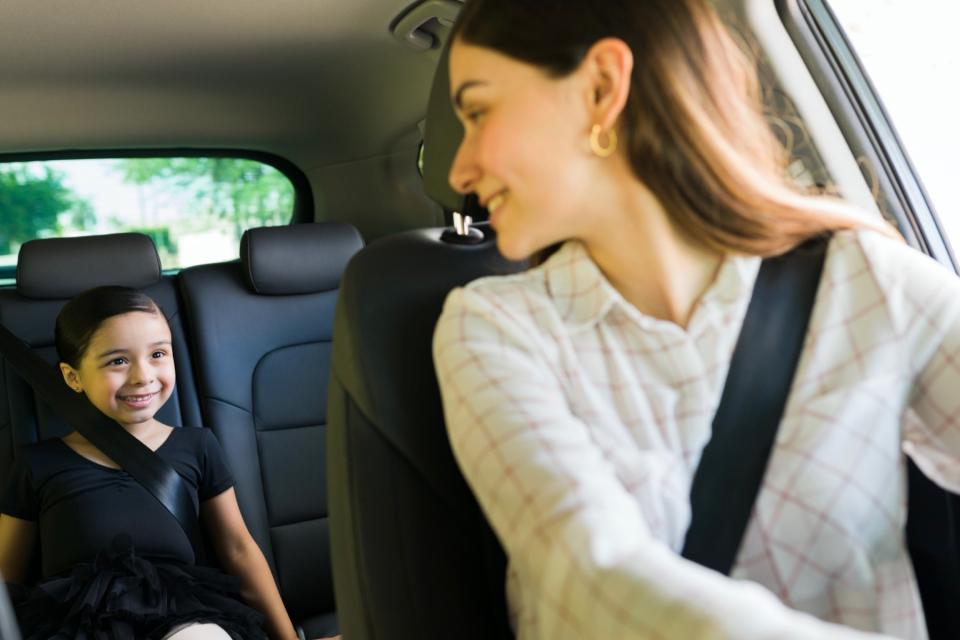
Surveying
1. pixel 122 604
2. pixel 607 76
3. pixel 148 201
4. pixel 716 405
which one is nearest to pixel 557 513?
pixel 716 405

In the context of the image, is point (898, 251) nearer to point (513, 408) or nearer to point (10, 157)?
point (513, 408)

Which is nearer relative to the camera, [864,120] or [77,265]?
[864,120]

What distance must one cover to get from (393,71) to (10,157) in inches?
45.6

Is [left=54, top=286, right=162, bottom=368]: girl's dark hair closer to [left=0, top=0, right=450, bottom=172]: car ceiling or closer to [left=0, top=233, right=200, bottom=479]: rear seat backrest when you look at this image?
[left=0, top=233, right=200, bottom=479]: rear seat backrest

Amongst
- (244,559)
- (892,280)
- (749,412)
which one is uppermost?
(892,280)

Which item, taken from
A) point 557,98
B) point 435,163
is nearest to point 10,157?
point 435,163

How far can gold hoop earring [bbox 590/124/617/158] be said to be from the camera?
0.94m

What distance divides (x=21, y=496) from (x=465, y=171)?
153 centimetres

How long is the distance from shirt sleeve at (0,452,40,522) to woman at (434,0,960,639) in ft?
4.71

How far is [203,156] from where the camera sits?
3.25m

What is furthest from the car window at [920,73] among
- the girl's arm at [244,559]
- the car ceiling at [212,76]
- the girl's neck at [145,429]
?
the girl's neck at [145,429]

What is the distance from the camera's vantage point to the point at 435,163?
3.82 ft

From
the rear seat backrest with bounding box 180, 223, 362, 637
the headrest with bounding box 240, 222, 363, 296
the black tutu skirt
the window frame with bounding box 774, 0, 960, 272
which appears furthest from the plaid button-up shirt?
the headrest with bounding box 240, 222, 363, 296

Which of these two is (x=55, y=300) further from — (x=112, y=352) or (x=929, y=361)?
(x=929, y=361)
